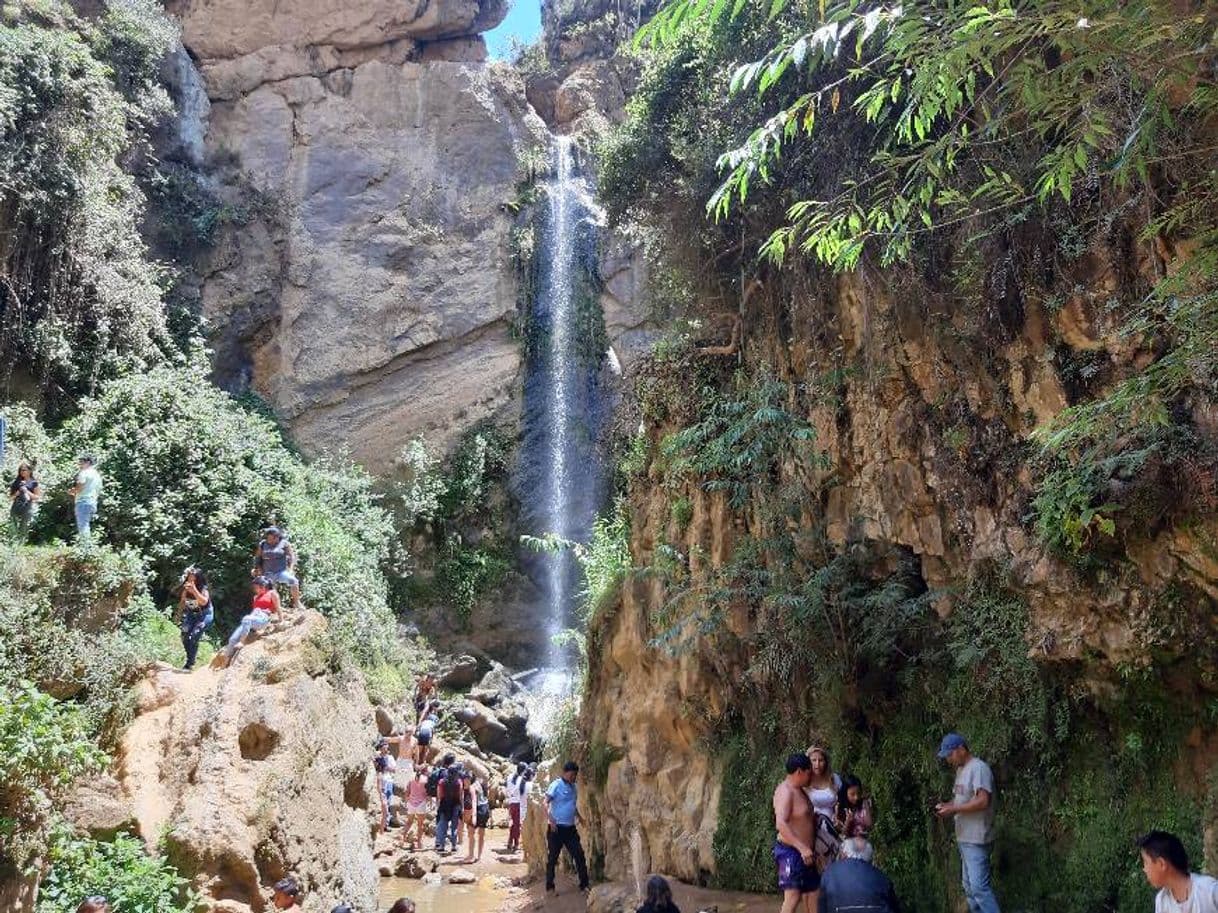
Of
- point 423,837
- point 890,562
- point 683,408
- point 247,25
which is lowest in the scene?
point 423,837

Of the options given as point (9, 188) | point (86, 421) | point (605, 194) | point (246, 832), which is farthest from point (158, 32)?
point (246, 832)

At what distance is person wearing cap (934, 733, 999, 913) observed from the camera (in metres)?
5.93

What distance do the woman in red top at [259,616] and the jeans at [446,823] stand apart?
4.19m

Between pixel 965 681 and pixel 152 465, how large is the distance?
12920 millimetres

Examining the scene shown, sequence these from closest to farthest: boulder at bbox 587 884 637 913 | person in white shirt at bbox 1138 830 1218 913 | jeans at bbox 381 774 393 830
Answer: person in white shirt at bbox 1138 830 1218 913 → boulder at bbox 587 884 637 913 → jeans at bbox 381 774 393 830

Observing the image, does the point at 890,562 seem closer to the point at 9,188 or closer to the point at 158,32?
the point at 9,188

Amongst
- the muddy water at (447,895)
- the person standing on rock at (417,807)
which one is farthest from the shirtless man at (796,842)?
the person standing on rock at (417,807)

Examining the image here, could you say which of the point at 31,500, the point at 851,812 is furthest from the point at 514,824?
the point at 851,812

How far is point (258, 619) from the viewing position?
9984mm

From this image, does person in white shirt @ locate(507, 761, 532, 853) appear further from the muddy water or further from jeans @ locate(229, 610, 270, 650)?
jeans @ locate(229, 610, 270, 650)

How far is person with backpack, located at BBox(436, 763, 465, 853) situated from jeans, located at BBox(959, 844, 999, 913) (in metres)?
7.85

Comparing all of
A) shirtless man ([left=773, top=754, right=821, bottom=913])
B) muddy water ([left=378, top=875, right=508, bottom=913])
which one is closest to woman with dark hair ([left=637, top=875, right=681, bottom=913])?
shirtless man ([left=773, top=754, right=821, bottom=913])

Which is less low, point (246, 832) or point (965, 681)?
point (965, 681)

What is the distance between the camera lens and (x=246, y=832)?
25.8 ft
